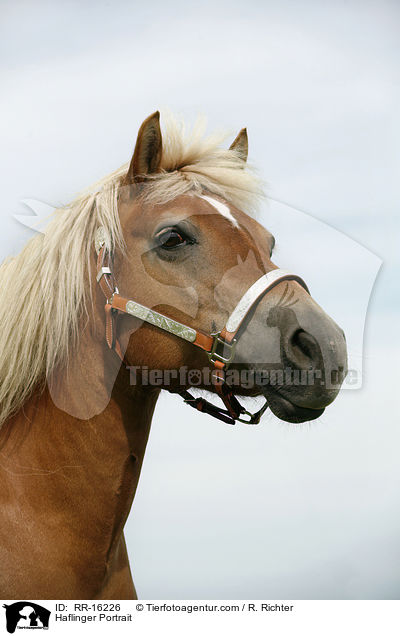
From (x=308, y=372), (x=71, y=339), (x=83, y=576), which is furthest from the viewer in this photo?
(x=71, y=339)

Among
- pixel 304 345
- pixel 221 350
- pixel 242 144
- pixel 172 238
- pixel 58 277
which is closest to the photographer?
pixel 304 345

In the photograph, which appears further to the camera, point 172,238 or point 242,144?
point 242,144

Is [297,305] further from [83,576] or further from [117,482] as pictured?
[83,576]

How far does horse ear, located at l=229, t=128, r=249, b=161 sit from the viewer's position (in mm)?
3042

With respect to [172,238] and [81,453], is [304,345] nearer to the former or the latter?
[172,238]

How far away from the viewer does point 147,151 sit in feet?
8.27

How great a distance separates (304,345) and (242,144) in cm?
137

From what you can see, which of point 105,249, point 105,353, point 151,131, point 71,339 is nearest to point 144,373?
point 105,353

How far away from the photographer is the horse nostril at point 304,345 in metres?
2.17

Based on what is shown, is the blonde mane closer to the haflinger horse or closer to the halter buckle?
the haflinger horse

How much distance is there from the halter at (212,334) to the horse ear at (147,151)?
1.00ft

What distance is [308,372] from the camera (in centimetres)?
220

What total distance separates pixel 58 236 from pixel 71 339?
1.60ft
